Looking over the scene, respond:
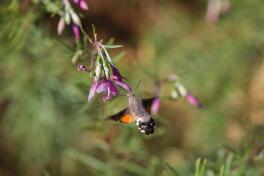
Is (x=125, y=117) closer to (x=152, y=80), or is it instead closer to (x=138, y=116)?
(x=138, y=116)

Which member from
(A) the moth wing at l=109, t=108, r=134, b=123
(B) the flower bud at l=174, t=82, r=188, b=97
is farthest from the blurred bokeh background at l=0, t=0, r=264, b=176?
(A) the moth wing at l=109, t=108, r=134, b=123

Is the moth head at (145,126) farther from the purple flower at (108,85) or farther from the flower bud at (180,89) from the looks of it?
the flower bud at (180,89)

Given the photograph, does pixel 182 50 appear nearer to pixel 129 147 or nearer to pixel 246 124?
pixel 246 124

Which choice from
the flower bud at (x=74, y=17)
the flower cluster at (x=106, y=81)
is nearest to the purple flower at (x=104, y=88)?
the flower cluster at (x=106, y=81)

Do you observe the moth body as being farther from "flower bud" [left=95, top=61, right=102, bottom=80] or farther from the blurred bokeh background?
the blurred bokeh background

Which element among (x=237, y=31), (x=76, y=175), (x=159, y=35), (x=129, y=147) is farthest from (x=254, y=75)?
(x=129, y=147)

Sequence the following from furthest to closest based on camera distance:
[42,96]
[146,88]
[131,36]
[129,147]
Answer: [131,36]
[146,88]
[42,96]
[129,147]
